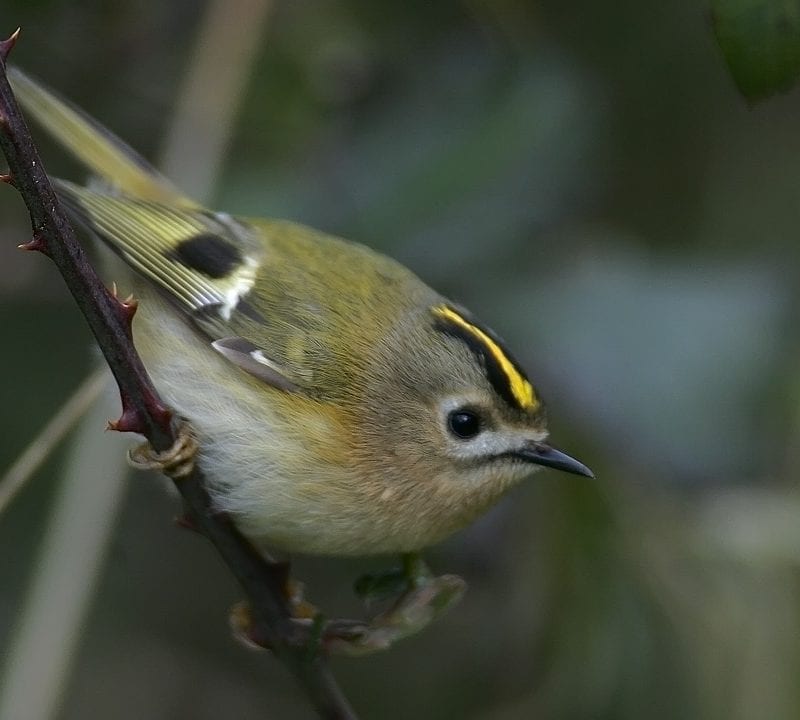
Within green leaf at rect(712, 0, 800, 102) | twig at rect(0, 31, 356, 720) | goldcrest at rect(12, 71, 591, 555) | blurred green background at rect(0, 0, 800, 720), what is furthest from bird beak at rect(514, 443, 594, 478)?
green leaf at rect(712, 0, 800, 102)

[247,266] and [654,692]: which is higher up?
[247,266]

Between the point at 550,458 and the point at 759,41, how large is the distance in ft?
2.79

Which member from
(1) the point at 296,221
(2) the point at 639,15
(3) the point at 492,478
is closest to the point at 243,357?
(3) the point at 492,478

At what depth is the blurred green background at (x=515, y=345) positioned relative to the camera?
238cm

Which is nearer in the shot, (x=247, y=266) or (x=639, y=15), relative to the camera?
(x=247, y=266)

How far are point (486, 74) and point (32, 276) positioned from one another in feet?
4.14

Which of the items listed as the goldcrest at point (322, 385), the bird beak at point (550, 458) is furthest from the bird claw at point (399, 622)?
the bird beak at point (550, 458)

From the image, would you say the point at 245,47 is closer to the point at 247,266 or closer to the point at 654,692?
the point at 247,266

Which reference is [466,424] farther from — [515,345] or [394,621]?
[515,345]

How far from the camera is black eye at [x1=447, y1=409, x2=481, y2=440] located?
217 cm

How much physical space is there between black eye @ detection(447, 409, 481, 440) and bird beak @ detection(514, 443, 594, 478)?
89mm

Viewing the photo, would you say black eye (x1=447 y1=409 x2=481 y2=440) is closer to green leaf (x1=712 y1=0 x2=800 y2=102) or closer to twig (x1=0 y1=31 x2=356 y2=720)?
twig (x1=0 y1=31 x2=356 y2=720)

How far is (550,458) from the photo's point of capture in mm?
2100

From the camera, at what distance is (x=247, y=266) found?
8.02 feet
